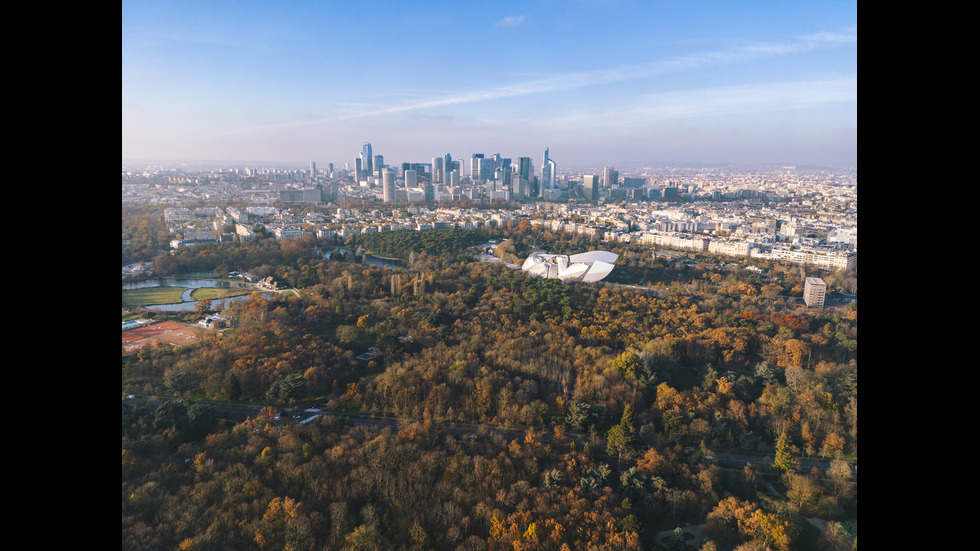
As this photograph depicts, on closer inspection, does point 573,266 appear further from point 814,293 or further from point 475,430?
point 475,430

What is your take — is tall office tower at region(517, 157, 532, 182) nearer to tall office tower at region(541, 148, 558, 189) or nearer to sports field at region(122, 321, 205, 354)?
tall office tower at region(541, 148, 558, 189)

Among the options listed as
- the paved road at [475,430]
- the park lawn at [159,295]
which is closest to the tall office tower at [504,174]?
the park lawn at [159,295]

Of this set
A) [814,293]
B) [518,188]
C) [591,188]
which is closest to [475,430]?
[814,293]

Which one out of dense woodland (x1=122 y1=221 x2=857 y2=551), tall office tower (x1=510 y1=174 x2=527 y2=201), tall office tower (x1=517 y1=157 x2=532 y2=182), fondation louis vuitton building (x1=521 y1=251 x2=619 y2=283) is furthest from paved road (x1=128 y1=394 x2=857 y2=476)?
tall office tower (x1=517 y1=157 x2=532 y2=182)

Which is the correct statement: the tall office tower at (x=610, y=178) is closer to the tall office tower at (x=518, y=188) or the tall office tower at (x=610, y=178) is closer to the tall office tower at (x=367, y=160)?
the tall office tower at (x=518, y=188)

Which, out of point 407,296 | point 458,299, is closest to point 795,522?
point 458,299
